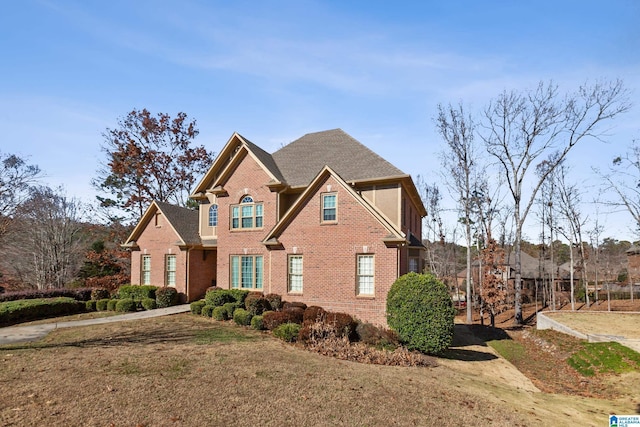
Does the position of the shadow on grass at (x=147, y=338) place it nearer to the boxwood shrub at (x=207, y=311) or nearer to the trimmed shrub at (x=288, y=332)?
the trimmed shrub at (x=288, y=332)

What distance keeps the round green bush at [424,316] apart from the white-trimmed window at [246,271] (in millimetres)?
9366

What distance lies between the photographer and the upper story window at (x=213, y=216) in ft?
80.4

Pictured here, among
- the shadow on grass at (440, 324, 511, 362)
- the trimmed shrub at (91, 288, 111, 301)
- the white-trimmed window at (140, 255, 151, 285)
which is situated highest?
the white-trimmed window at (140, 255, 151, 285)

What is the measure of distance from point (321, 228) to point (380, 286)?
4.22 metres

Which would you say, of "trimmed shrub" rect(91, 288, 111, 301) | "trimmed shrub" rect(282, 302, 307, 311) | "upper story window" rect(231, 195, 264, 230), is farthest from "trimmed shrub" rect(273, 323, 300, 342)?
"trimmed shrub" rect(91, 288, 111, 301)

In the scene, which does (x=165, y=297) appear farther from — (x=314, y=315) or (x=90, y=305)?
(x=314, y=315)

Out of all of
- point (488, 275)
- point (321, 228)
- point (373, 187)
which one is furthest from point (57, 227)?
point (488, 275)

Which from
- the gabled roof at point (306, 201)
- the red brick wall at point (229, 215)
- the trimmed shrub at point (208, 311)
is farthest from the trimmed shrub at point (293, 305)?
the trimmed shrub at point (208, 311)

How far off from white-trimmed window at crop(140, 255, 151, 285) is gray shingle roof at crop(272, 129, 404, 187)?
37.4 ft

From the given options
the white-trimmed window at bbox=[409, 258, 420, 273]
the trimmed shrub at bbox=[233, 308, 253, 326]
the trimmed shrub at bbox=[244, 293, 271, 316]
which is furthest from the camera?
the white-trimmed window at bbox=[409, 258, 420, 273]

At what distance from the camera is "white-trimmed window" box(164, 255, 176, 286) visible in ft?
A: 78.7

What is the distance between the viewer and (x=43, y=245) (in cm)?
3152

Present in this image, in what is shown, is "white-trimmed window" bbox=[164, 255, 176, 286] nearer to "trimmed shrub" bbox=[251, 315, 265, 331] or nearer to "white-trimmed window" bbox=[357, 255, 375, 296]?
"trimmed shrub" bbox=[251, 315, 265, 331]

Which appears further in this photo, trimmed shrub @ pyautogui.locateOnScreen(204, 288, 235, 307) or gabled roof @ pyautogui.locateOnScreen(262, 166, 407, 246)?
trimmed shrub @ pyautogui.locateOnScreen(204, 288, 235, 307)
